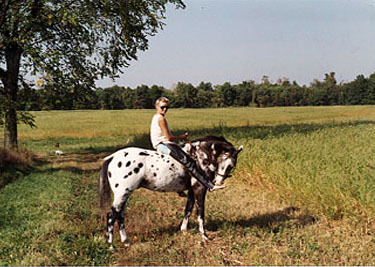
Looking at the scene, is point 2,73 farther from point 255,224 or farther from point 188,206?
point 255,224

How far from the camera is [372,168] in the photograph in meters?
7.75

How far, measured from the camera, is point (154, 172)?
18.7 ft

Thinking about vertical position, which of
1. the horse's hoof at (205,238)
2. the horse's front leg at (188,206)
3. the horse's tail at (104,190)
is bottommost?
the horse's hoof at (205,238)

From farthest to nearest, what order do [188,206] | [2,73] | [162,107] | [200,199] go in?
[2,73], [188,206], [200,199], [162,107]

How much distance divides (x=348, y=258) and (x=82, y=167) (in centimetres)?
1154

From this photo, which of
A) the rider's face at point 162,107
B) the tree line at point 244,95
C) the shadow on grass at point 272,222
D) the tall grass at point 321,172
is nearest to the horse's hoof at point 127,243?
the shadow on grass at point 272,222

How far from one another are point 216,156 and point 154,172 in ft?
4.01

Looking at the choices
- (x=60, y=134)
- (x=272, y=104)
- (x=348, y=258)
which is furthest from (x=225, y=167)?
(x=272, y=104)

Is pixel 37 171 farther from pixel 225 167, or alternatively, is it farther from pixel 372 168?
pixel 372 168

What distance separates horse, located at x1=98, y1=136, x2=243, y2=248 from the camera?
Answer: 5574 millimetres

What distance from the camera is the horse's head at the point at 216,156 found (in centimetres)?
583

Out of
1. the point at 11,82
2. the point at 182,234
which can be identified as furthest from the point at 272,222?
the point at 11,82

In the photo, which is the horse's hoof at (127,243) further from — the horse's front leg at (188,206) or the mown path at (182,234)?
the horse's front leg at (188,206)

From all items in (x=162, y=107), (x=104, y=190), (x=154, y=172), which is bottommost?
(x=104, y=190)
